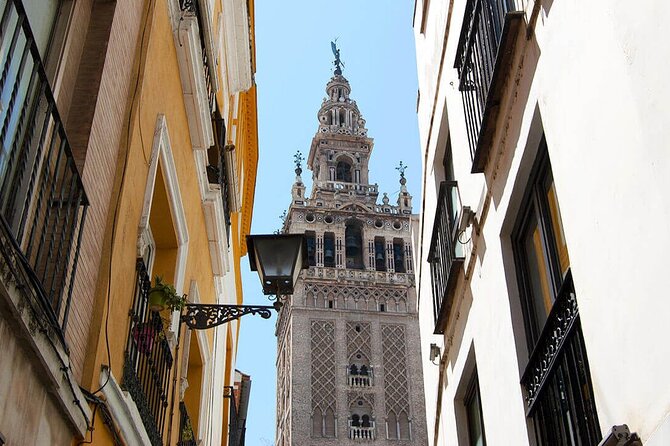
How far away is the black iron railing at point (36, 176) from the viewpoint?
3.68 m

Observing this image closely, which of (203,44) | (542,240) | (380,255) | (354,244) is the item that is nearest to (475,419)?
(542,240)

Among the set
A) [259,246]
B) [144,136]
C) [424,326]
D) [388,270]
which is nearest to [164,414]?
[259,246]

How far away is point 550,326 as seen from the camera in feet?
16.4

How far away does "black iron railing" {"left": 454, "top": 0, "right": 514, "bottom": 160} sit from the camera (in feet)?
19.6

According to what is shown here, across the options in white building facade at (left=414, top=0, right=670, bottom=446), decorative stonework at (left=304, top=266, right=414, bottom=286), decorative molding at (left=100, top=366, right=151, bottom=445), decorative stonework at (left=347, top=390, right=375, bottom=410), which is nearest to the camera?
white building facade at (left=414, top=0, right=670, bottom=446)

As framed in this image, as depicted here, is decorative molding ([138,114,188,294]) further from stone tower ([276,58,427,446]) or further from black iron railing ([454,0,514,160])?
stone tower ([276,58,427,446])

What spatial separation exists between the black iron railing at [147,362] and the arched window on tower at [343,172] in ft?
192

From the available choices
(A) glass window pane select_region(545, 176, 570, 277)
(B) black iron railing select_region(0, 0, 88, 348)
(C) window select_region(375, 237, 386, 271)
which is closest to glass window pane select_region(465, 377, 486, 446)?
(A) glass window pane select_region(545, 176, 570, 277)

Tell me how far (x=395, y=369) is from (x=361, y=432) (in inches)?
175

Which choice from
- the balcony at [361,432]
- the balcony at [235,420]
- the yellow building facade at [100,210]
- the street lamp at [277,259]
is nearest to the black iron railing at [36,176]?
the yellow building facade at [100,210]

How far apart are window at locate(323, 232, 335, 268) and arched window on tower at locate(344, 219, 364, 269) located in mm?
1023

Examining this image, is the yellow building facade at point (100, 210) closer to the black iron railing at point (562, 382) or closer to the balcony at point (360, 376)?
the black iron railing at point (562, 382)

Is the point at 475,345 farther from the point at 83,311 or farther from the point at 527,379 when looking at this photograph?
the point at 83,311

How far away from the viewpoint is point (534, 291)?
18.7 feet
